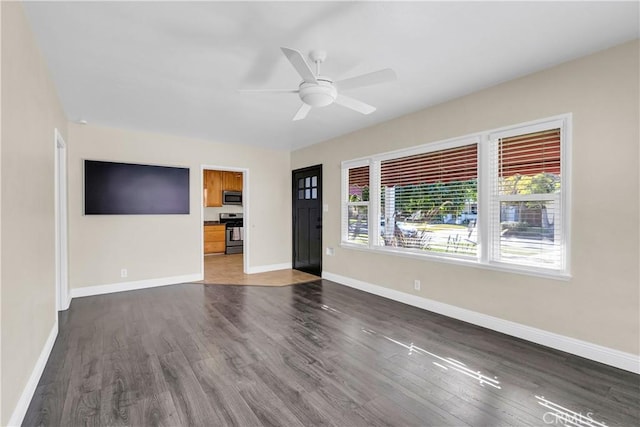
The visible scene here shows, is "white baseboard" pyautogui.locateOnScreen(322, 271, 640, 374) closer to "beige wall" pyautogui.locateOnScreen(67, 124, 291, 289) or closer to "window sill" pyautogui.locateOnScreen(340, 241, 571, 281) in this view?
"window sill" pyautogui.locateOnScreen(340, 241, 571, 281)

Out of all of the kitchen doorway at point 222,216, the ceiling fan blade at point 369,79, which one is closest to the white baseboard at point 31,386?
the ceiling fan blade at point 369,79

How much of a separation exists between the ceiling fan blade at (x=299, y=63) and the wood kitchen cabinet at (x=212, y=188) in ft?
22.4

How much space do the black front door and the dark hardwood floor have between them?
2.23m

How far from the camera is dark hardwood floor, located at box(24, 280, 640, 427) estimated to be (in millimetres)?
1877

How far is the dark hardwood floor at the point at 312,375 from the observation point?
73.9 inches

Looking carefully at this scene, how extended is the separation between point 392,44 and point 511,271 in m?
2.41

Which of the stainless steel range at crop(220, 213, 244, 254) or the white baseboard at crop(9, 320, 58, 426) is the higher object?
the stainless steel range at crop(220, 213, 244, 254)

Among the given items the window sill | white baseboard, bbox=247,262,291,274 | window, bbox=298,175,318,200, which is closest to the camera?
the window sill

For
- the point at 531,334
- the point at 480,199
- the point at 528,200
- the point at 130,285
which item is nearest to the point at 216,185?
the point at 130,285

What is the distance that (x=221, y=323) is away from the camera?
3371mm

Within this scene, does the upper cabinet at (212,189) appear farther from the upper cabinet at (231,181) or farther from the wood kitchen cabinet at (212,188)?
the upper cabinet at (231,181)

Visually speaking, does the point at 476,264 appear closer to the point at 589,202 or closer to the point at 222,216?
the point at 589,202

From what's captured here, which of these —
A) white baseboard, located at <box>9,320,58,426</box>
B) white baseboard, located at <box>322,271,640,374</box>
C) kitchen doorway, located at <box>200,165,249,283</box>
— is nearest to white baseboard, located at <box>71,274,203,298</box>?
white baseboard, located at <box>9,320,58,426</box>

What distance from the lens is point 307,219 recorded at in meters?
6.05
